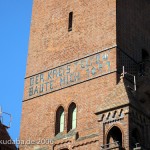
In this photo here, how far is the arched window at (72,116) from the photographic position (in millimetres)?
32250

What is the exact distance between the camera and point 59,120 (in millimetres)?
33000

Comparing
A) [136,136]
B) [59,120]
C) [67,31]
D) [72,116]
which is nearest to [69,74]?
[72,116]

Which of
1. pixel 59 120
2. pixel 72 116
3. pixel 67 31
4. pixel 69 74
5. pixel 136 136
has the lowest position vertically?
pixel 136 136

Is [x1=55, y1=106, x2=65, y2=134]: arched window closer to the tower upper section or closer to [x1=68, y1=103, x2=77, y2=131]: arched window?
[x1=68, y1=103, x2=77, y2=131]: arched window

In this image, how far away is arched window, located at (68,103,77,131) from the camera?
106 feet

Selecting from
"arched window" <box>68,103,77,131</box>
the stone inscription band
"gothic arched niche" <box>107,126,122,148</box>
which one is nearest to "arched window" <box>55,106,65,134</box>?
"arched window" <box>68,103,77,131</box>

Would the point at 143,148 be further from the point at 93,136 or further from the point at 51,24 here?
the point at 51,24

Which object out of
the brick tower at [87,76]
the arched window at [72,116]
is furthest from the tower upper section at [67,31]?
the arched window at [72,116]

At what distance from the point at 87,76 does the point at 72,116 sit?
2418mm

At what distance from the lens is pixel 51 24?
1433 inches

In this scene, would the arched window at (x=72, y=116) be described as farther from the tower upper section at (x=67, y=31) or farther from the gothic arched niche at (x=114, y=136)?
the gothic arched niche at (x=114, y=136)

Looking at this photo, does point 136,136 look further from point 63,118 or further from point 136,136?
point 63,118

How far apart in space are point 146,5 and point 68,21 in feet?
18.3

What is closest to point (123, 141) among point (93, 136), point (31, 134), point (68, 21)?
point (93, 136)
